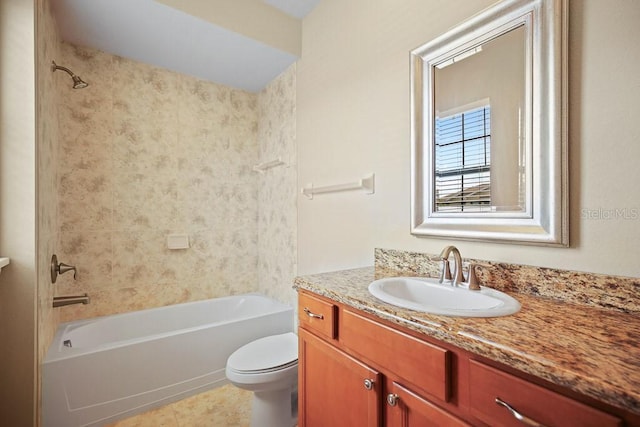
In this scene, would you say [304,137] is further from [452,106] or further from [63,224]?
[63,224]

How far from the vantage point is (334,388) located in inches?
41.9

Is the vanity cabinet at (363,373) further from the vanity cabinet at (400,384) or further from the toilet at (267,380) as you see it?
the toilet at (267,380)

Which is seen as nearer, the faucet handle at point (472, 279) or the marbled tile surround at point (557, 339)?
the marbled tile surround at point (557, 339)

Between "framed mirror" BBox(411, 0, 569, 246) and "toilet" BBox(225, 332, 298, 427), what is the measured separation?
104 cm

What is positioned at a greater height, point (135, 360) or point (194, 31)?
point (194, 31)

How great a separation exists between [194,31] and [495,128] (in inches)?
77.7

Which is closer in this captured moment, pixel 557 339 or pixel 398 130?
pixel 557 339

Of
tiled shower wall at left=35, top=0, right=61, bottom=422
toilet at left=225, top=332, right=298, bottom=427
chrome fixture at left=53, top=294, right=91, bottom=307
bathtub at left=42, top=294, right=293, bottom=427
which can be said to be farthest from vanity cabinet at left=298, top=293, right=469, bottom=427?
chrome fixture at left=53, top=294, right=91, bottom=307

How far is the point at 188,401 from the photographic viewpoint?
1.92m

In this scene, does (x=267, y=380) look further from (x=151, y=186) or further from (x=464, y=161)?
(x=151, y=186)

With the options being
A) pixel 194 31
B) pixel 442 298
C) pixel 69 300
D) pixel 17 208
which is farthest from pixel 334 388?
pixel 194 31

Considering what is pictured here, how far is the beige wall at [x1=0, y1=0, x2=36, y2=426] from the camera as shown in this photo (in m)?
1.31

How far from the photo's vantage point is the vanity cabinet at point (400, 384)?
0.56m

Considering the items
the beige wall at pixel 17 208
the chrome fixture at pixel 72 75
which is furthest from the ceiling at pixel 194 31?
the beige wall at pixel 17 208
